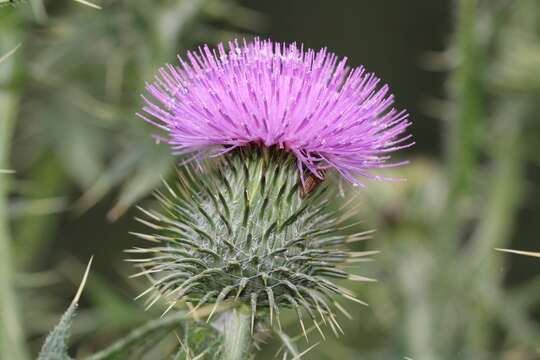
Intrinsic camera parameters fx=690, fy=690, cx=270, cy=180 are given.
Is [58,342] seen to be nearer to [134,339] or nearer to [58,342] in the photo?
[58,342]

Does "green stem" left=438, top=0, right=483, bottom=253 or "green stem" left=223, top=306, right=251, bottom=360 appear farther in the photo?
"green stem" left=438, top=0, right=483, bottom=253

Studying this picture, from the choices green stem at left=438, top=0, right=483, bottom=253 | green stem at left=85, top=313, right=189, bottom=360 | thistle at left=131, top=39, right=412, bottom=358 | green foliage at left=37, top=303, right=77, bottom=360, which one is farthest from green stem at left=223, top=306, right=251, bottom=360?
green stem at left=438, top=0, right=483, bottom=253

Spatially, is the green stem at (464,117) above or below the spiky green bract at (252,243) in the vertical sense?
above

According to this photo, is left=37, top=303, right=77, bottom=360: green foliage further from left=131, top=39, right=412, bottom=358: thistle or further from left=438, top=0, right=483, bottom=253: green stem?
left=438, top=0, right=483, bottom=253: green stem

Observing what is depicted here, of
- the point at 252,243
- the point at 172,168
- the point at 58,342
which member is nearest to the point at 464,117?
the point at 172,168

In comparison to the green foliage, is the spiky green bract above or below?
above

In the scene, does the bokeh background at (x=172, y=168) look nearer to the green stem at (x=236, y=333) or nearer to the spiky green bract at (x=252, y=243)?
the spiky green bract at (x=252, y=243)

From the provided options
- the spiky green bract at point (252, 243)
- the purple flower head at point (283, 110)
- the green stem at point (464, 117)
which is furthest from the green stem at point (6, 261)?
the green stem at point (464, 117)

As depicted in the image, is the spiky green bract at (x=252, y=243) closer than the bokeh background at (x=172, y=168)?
Yes
